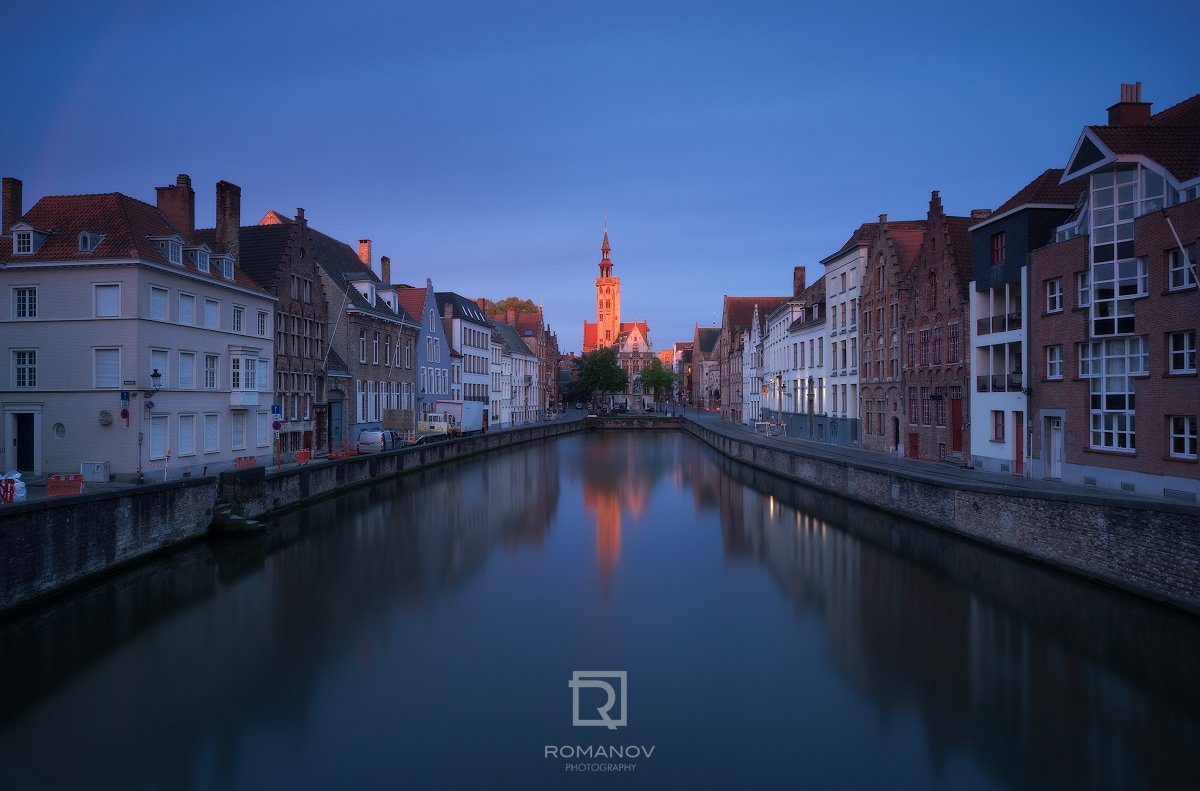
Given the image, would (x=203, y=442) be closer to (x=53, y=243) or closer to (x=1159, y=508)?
(x=53, y=243)

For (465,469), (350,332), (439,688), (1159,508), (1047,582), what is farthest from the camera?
(465,469)

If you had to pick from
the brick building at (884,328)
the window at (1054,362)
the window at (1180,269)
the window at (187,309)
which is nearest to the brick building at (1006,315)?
the window at (1054,362)

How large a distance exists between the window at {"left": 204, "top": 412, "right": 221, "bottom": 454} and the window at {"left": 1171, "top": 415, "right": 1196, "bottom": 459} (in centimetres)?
2795

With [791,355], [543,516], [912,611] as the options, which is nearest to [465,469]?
[543,516]

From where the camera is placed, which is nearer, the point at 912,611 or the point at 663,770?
the point at 663,770

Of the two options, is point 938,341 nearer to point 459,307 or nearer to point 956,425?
point 956,425

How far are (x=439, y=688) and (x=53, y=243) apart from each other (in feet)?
67.2

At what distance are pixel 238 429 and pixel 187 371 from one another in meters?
3.68

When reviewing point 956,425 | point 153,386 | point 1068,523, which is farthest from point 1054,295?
point 153,386

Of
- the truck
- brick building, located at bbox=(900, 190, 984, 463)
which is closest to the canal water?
brick building, located at bbox=(900, 190, 984, 463)

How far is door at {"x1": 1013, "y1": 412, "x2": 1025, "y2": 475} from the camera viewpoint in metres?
24.0

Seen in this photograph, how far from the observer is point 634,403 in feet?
454

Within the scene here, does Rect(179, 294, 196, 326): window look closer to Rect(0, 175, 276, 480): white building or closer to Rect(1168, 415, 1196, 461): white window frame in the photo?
Rect(0, 175, 276, 480): white building

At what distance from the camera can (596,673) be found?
1175 cm
